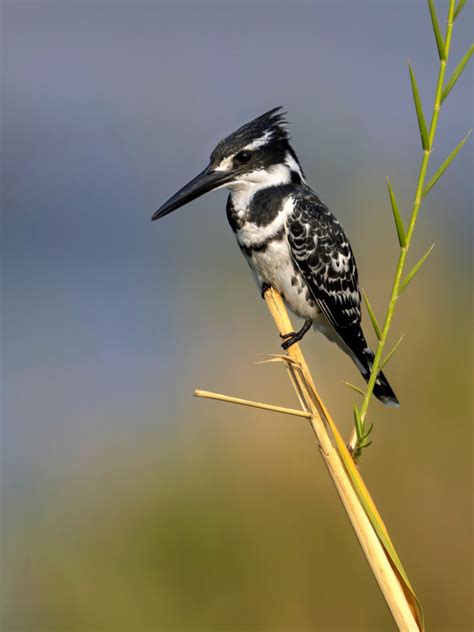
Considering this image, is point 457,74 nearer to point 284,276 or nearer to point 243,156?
point 243,156

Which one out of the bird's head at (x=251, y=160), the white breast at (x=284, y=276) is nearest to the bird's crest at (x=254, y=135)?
the bird's head at (x=251, y=160)

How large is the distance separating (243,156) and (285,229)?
226 mm

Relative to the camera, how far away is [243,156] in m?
1.90

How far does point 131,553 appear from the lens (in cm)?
249

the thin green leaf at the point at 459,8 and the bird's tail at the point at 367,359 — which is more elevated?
the thin green leaf at the point at 459,8

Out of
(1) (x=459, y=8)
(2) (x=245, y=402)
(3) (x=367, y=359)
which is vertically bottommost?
(3) (x=367, y=359)

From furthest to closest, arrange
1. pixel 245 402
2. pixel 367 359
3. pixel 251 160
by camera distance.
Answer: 1. pixel 367 359
2. pixel 251 160
3. pixel 245 402

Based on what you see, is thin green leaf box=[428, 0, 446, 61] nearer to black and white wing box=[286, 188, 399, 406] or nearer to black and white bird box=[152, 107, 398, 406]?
black and white bird box=[152, 107, 398, 406]

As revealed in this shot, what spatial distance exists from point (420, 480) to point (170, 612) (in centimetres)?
90

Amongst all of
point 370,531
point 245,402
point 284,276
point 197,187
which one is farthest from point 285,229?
point 370,531

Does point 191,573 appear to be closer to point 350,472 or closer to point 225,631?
point 225,631

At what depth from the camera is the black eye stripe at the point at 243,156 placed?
1.89 metres

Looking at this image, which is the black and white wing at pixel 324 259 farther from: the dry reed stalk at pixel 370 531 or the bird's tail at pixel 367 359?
the dry reed stalk at pixel 370 531

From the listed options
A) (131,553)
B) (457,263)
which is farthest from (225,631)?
(457,263)
